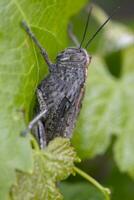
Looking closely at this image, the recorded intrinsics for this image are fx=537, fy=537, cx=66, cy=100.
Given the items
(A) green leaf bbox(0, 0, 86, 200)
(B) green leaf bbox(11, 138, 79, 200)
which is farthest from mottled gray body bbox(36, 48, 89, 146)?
(B) green leaf bbox(11, 138, 79, 200)

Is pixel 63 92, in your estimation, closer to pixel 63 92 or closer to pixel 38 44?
pixel 63 92

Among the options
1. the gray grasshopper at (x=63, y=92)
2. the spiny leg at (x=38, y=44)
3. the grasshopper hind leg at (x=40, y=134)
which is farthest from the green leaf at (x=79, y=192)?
the spiny leg at (x=38, y=44)

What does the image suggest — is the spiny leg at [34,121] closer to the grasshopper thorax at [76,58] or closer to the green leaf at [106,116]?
the grasshopper thorax at [76,58]

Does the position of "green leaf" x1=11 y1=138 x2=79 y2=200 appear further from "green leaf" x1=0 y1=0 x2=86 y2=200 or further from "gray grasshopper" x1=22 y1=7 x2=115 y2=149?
"gray grasshopper" x1=22 y1=7 x2=115 y2=149

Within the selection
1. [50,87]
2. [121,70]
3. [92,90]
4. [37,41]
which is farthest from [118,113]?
[37,41]

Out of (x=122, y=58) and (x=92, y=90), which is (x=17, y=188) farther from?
(x=122, y=58)

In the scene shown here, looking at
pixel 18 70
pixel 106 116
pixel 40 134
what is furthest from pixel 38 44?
pixel 106 116
